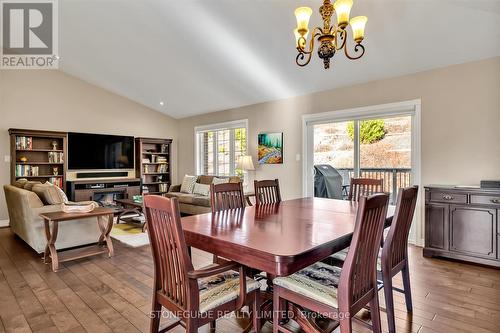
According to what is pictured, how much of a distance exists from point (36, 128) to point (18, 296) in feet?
14.4

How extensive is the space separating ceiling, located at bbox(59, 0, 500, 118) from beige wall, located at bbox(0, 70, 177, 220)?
18.4 inches

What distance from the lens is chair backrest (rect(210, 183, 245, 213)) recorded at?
2488 mm

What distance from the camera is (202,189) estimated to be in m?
6.04

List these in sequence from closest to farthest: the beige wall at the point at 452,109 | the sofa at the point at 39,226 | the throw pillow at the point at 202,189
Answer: the beige wall at the point at 452,109, the sofa at the point at 39,226, the throw pillow at the point at 202,189

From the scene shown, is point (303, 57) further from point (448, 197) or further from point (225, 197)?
point (448, 197)

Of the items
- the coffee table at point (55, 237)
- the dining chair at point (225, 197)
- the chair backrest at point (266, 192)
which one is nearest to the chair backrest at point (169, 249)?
the dining chair at point (225, 197)

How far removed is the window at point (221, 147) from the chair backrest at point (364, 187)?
3.27 meters

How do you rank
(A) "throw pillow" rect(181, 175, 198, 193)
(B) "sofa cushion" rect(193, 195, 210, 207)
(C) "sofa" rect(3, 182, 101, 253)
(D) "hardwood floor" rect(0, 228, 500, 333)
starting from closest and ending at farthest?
(D) "hardwood floor" rect(0, 228, 500, 333) → (C) "sofa" rect(3, 182, 101, 253) → (B) "sofa cushion" rect(193, 195, 210, 207) → (A) "throw pillow" rect(181, 175, 198, 193)

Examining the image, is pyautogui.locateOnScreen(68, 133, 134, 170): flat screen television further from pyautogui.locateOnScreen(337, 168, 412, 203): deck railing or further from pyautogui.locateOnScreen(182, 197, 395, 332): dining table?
pyautogui.locateOnScreen(337, 168, 412, 203): deck railing

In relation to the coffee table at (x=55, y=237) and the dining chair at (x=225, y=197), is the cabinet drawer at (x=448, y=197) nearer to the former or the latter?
the dining chair at (x=225, y=197)

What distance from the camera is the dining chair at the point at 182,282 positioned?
1369 mm

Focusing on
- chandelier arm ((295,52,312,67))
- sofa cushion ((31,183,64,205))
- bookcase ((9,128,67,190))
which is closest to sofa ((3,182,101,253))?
sofa cushion ((31,183,64,205))

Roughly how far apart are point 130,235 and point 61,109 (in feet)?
11.5

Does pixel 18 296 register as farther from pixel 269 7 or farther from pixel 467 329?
pixel 269 7
